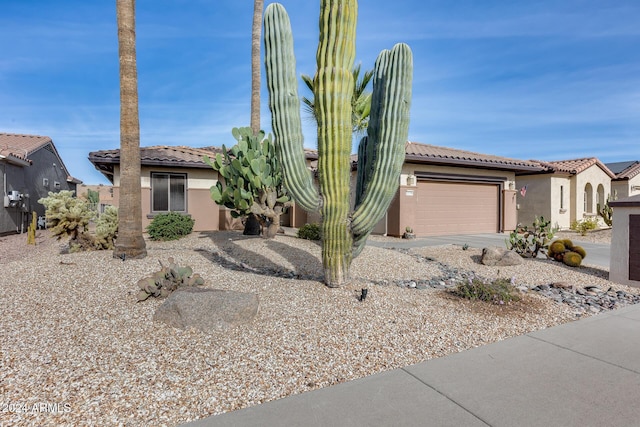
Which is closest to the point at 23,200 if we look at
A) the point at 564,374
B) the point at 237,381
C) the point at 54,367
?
the point at 54,367

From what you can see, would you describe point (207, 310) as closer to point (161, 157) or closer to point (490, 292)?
point (490, 292)

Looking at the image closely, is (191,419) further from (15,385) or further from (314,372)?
(15,385)

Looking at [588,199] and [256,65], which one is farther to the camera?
[588,199]

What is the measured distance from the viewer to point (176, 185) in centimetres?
1445

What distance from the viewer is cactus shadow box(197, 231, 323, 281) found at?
6.95 metres

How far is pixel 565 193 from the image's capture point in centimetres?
1992

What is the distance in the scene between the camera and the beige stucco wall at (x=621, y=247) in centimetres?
705

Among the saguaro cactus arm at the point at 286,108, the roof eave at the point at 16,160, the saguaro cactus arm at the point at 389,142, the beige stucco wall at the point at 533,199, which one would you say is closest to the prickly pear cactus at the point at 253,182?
the saguaro cactus arm at the point at 286,108

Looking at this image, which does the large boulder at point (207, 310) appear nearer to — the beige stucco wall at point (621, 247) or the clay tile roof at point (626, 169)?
the beige stucco wall at point (621, 247)

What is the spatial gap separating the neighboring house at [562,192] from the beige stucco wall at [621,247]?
12.7 metres

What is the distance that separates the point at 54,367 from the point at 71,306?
181cm

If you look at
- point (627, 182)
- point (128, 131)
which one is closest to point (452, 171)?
point (128, 131)

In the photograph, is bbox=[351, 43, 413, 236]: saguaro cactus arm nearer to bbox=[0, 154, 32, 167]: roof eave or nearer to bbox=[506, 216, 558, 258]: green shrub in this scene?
bbox=[506, 216, 558, 258]: green shrub

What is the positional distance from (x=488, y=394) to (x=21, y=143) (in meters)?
25.7
